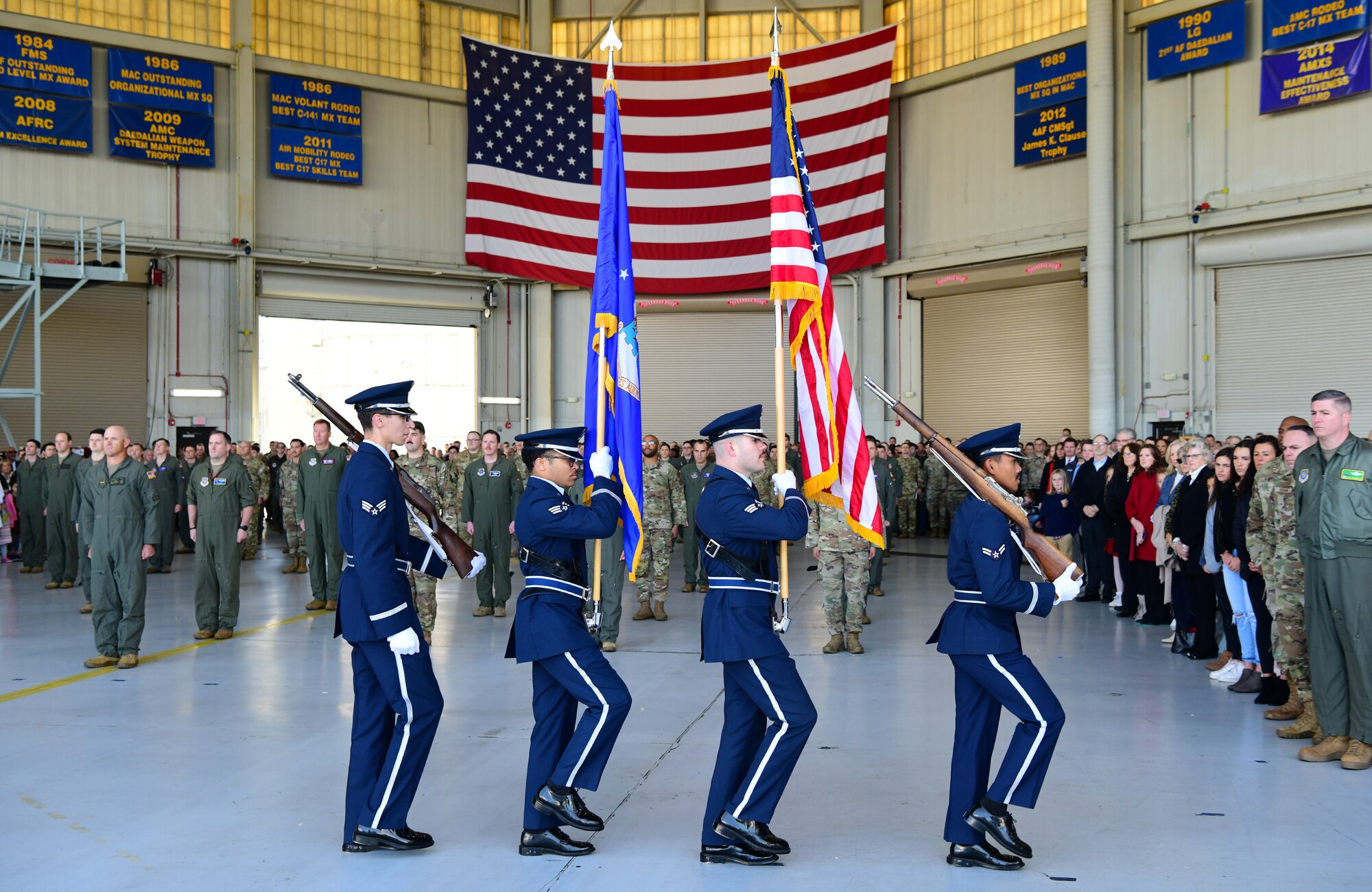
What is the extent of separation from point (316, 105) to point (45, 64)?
14.6 ft

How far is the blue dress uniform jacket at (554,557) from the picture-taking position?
15.0 ft

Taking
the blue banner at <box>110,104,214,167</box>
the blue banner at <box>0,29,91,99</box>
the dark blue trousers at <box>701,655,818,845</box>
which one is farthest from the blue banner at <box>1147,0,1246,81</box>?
the blue banner at <box>0,29,91,99</box>

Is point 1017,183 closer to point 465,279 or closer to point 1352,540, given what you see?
point 465,279

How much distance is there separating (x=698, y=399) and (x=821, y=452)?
1702 cm

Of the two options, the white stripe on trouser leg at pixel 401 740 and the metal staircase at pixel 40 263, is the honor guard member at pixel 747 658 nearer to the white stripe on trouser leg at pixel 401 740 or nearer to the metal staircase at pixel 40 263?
the white stripe on trouser leg at pixel 401 740

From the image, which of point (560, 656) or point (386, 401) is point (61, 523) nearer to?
point (386, 401)

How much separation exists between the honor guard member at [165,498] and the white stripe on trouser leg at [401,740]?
447 inches

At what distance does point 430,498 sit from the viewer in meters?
8.80

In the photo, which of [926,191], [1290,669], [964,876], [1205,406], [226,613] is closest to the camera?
[964,876]

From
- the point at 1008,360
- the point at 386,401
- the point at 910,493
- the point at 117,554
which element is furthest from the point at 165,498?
the point at 1008,360

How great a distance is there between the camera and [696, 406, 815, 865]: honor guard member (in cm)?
439

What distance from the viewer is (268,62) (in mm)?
20797

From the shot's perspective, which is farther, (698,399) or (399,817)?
(698,399)

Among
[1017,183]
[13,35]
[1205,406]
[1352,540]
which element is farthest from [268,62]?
[1352,540]
